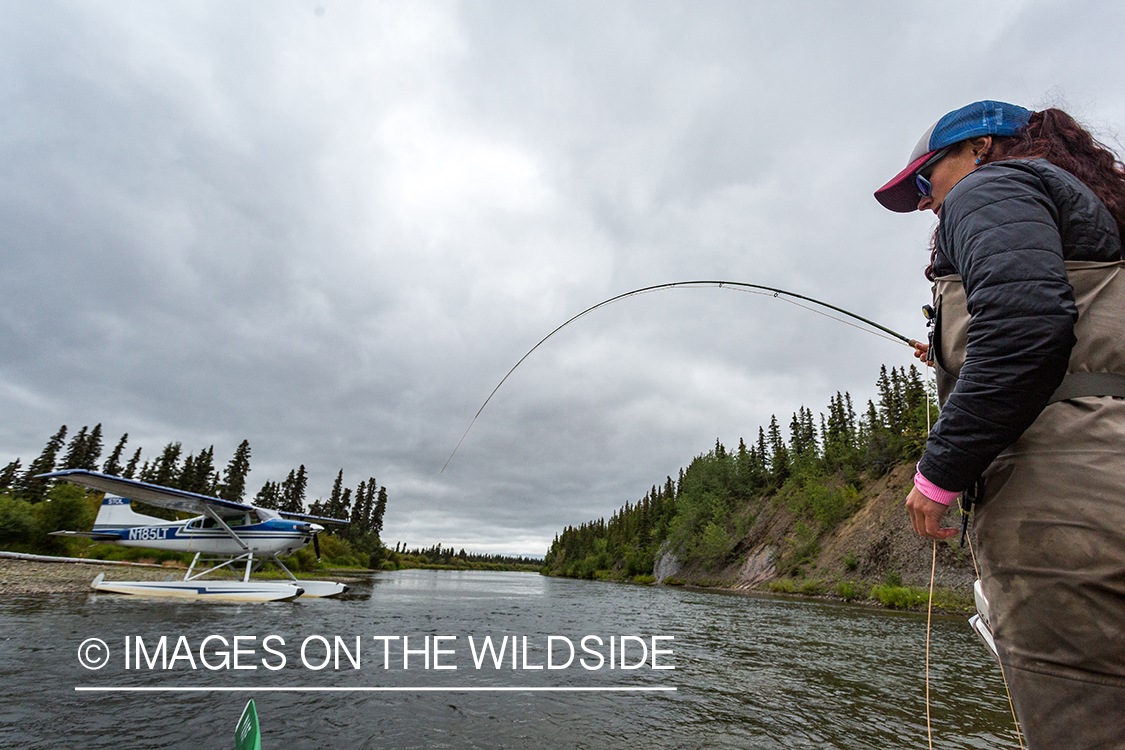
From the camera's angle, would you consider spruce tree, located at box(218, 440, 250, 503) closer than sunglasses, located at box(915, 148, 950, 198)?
No

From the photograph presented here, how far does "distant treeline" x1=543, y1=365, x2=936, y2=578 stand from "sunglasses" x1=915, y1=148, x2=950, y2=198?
170 feet

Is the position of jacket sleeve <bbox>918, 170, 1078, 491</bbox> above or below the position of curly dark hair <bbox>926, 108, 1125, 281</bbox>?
below

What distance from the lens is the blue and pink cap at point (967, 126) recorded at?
6.83ft

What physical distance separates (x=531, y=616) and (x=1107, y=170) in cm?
1844

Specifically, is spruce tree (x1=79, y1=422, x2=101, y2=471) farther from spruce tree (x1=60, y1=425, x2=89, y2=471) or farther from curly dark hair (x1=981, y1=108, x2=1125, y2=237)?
curly dark hair (x1=981, y1=108, x2=1125, y2=237)

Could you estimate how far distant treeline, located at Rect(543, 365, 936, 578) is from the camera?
58125mm

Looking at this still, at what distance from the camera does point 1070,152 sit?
6.50ft

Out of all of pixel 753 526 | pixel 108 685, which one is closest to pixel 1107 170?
pixel 108 685

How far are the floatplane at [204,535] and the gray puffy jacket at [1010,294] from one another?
22.7 metres

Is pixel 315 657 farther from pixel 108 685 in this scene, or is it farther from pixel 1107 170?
pixel 1107 170

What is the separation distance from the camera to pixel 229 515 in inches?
870

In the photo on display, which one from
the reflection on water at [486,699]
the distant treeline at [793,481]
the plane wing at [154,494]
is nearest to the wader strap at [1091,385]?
the reflection on water at [486,699]

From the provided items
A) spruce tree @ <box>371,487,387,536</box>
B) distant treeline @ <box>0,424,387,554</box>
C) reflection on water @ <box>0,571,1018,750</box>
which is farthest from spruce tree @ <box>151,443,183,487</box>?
reflection on water @ <box>0,571,1018,750</box>

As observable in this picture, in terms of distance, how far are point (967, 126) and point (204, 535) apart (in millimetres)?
28130
